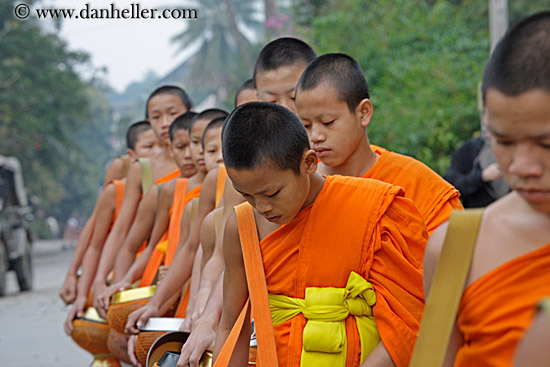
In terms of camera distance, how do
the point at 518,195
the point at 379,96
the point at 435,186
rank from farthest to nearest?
the point at 379,96 → the point at 435,186 → the point at 518,195

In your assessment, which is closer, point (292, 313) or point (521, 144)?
point (521, 144)

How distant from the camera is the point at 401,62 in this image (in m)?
9.23

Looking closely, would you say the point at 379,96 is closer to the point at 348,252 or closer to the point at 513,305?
the point at 348,252

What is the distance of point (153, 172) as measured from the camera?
5086 millimetres

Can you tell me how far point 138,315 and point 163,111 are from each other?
206 cm

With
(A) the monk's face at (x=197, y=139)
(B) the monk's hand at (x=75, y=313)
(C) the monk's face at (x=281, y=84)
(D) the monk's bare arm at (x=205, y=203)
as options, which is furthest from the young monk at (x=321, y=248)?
(B) the monk's hand at (x=75, y=313)

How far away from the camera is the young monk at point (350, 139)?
2.93 metres

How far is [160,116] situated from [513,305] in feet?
13.0

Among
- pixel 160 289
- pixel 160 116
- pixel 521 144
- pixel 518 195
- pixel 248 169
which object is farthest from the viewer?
pixel 160 116

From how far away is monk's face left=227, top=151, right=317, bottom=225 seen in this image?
2.30 meters

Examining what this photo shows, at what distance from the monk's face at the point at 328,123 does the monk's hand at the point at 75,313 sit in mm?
2346

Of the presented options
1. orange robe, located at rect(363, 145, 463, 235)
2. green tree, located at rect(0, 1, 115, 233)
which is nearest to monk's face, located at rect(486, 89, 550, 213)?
orange robe, located at rect(363, 145, 463, 235)

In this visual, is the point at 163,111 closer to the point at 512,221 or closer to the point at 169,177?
the point at 169,177

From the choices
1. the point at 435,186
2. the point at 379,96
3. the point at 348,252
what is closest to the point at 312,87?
the point at 435,186
